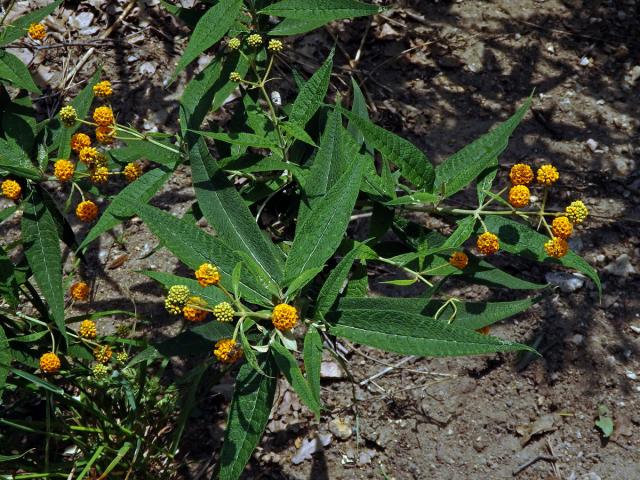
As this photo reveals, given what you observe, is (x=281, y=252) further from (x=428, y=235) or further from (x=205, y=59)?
(x=205, y=59)

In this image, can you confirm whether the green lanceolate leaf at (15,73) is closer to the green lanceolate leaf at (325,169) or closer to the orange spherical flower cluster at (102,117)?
the orange spherical flower cluster at (102,117)

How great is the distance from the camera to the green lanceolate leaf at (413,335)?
79.0 inches

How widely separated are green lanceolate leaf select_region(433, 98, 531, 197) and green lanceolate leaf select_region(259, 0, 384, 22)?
2.30 feet

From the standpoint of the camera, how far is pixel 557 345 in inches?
141

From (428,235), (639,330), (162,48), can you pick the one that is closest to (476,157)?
(428,235)

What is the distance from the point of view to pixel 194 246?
231 cm

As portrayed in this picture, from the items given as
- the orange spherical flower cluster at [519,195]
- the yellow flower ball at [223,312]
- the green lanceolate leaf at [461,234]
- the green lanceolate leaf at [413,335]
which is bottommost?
the green lanceolate leaf at [413,335]

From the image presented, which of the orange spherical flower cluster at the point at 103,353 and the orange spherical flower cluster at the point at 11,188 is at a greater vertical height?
the orange spherical flower cluster at the point at 11,188

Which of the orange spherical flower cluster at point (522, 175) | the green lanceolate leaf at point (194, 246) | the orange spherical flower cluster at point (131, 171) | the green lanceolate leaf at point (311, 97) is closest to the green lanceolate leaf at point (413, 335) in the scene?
the green lanceolate leaf at point (194, 246)

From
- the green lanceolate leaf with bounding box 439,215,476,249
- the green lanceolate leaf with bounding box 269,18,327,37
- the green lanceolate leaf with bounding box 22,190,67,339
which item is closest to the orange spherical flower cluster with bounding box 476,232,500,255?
the green lanceolate leaf with bounding box 439,215,476,249

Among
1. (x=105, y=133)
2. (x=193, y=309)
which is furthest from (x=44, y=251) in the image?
(x=193, y=309)

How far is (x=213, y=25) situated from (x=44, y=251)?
126cm

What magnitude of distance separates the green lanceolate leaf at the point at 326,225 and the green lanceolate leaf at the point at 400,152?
205 mm

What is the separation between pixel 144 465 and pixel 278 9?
93.7 inches
